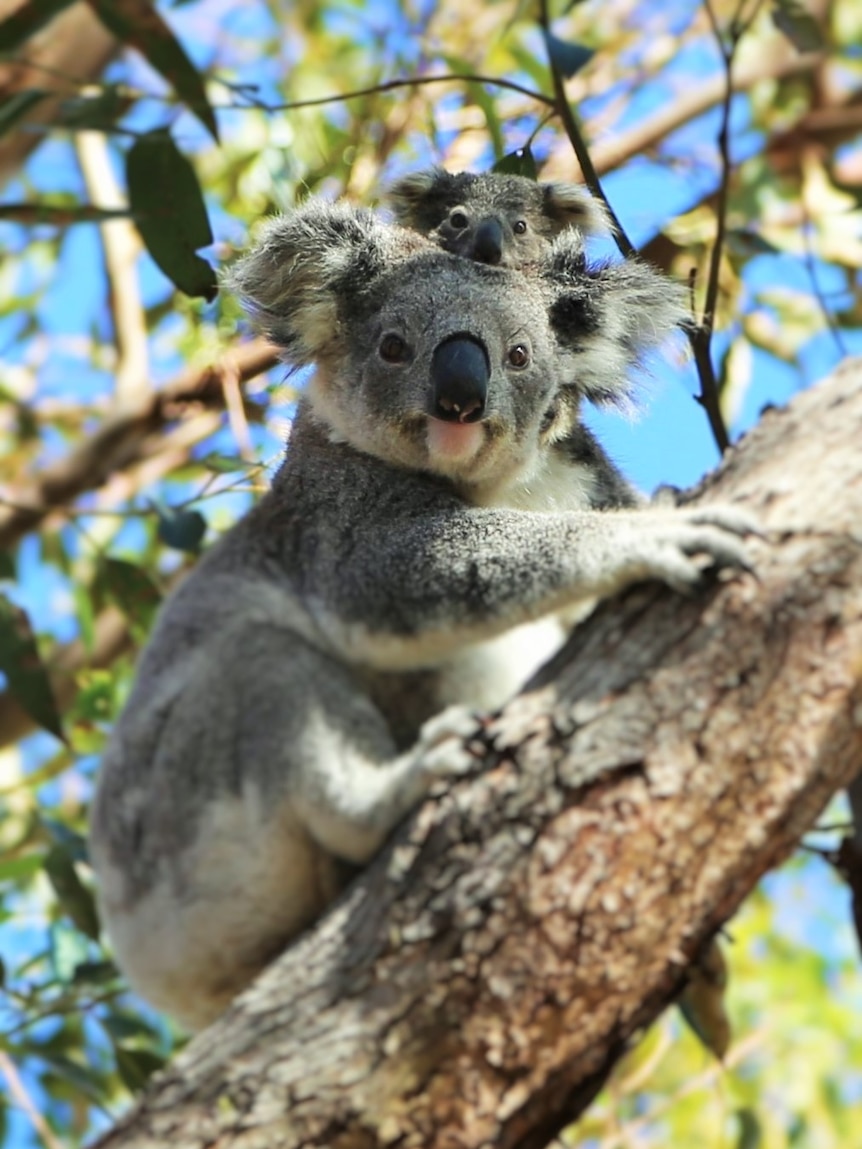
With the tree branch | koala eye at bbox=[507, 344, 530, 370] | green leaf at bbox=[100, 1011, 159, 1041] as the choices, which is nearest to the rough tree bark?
koala eye at bbox=[507, 344, 530, 370]

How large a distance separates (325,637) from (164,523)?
89 centimetres

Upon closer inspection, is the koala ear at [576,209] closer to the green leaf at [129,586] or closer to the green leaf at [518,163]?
the green leaf at [518,163]

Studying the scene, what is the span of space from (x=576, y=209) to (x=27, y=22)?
1.33 m

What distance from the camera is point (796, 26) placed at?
3.39 metres

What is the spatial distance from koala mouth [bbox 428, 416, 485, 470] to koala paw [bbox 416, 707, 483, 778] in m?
0.61

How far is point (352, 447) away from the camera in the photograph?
2.96m

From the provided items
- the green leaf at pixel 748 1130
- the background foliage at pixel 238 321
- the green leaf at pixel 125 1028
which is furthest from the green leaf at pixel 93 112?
the green leaf at pixel 748 1130

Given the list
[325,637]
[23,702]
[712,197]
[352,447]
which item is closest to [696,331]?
[352,447]

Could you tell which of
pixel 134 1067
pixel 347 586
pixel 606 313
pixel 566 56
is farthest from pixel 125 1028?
pixel 566 56

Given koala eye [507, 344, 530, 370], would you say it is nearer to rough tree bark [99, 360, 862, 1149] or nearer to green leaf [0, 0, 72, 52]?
rough tree bark [99, 360, 862, 1149]

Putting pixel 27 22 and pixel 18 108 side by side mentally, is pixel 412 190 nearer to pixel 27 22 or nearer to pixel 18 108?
pixel 18 108

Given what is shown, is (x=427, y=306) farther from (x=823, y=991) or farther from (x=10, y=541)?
(x=823, y=991)

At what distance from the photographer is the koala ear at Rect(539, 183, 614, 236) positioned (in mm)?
2883

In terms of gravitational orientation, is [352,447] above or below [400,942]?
above
